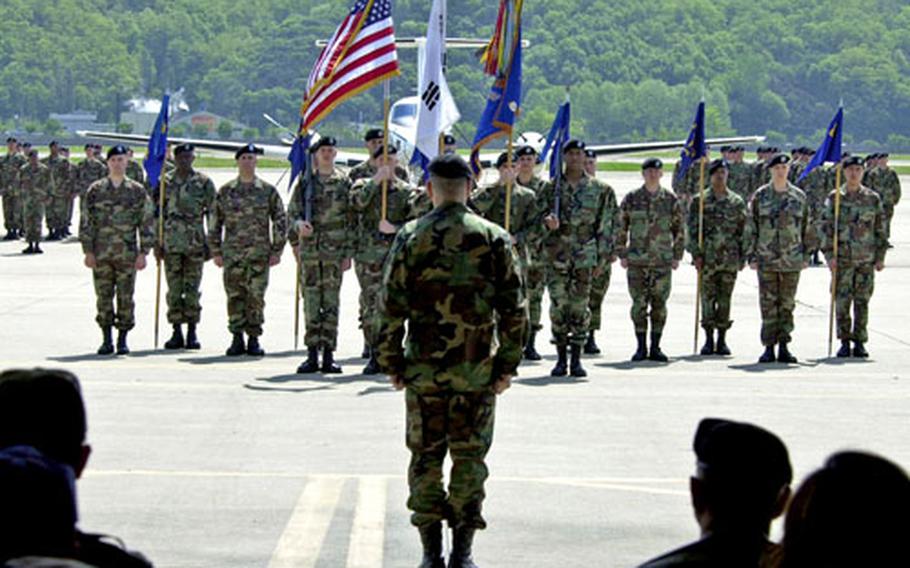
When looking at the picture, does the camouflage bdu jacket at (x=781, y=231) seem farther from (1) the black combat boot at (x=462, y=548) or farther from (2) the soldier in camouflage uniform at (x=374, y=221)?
(1) the black combat boot at (x=462, y=548)

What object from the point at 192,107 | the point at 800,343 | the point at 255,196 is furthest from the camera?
the point at 192,107

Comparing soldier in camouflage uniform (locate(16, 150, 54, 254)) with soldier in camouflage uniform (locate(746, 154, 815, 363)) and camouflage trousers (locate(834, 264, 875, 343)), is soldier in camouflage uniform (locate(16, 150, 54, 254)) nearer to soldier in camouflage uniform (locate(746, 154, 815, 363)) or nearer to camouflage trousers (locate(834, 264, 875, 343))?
soldier in camouflage uniform (locate(746, 154, 815, 363))

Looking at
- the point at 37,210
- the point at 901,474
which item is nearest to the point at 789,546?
the point at 901,474

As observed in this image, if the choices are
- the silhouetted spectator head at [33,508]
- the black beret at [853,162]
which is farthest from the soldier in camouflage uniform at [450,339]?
the black beret at [853,162]

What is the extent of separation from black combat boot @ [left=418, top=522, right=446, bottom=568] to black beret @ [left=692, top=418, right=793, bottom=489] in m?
3.90

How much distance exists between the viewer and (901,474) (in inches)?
133

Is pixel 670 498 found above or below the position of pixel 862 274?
below

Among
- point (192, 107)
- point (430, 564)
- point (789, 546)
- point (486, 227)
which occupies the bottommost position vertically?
point (430, 564)

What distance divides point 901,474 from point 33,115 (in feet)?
617

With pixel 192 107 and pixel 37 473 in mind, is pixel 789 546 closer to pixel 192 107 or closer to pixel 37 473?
pixel 37 473

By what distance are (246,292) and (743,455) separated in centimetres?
1212

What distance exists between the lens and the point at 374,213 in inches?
573

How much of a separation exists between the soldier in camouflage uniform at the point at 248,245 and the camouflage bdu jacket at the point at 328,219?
955 mm

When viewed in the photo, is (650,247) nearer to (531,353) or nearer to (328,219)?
(531,353)
